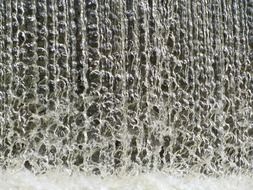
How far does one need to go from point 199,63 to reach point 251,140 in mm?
461

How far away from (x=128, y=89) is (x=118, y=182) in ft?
1.24

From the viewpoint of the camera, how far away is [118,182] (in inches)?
122

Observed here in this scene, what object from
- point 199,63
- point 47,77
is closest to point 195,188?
point 199,63

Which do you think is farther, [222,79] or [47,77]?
[222,79]

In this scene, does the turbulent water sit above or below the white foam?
above

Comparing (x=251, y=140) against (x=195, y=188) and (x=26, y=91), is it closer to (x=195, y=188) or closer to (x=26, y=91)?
(x=195, y=188)

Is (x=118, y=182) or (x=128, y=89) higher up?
(x=128, y=89)

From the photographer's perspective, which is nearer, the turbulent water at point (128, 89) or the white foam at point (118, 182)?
the white foam at point (118, 182)

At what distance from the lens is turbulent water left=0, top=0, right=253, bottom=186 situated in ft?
9.78

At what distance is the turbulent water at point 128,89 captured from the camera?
2.98 m

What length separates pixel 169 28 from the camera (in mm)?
3318

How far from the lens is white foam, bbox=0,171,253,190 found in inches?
113

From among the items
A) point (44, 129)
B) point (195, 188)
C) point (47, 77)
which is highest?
point (47, 77)

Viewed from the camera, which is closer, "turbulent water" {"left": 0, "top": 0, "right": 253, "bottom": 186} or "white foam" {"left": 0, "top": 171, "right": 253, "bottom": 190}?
"white foam" {"left": 0, "top": 171, "right": 253, "bottom": 190}
